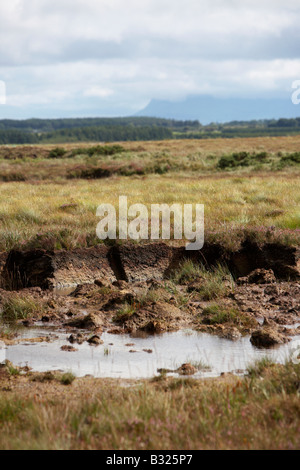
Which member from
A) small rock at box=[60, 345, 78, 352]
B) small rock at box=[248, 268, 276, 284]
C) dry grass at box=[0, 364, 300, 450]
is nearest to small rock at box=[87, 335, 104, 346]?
small rock at box=[60, 345, 78, 352]

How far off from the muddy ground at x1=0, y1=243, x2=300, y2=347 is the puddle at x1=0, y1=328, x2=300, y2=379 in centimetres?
26

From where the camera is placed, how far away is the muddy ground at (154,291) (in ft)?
29.0

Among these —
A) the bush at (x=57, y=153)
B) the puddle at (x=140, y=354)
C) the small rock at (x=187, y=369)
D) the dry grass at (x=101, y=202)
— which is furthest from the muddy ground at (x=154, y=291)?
the bush at (x=57, y=153)

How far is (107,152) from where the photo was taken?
55.2m

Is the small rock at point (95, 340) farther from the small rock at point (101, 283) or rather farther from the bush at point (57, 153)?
the bush at point (57, 153)

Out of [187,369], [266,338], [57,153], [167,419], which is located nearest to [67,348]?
[187,369]

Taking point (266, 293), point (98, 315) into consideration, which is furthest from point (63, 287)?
→ point (266, 293)

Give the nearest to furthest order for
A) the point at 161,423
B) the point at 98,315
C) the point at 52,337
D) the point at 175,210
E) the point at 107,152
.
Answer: the point at 161,423, the point at 52,337, the point at 98,315, the point at 175,210, the point at 107,152

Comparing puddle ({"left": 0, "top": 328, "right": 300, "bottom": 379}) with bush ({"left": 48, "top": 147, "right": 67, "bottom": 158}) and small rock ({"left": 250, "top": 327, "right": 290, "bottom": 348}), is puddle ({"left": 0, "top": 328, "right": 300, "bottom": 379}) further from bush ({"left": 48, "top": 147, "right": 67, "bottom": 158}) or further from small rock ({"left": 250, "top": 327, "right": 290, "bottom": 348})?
bush ({"left": 48, "top": 147, "right": 67, "bottom": 158})

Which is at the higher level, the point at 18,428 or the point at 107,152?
the point at 107,152

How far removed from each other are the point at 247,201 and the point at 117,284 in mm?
7867

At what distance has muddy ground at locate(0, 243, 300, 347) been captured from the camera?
884 cm

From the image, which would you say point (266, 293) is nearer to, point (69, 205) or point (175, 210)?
point (175, 210)
